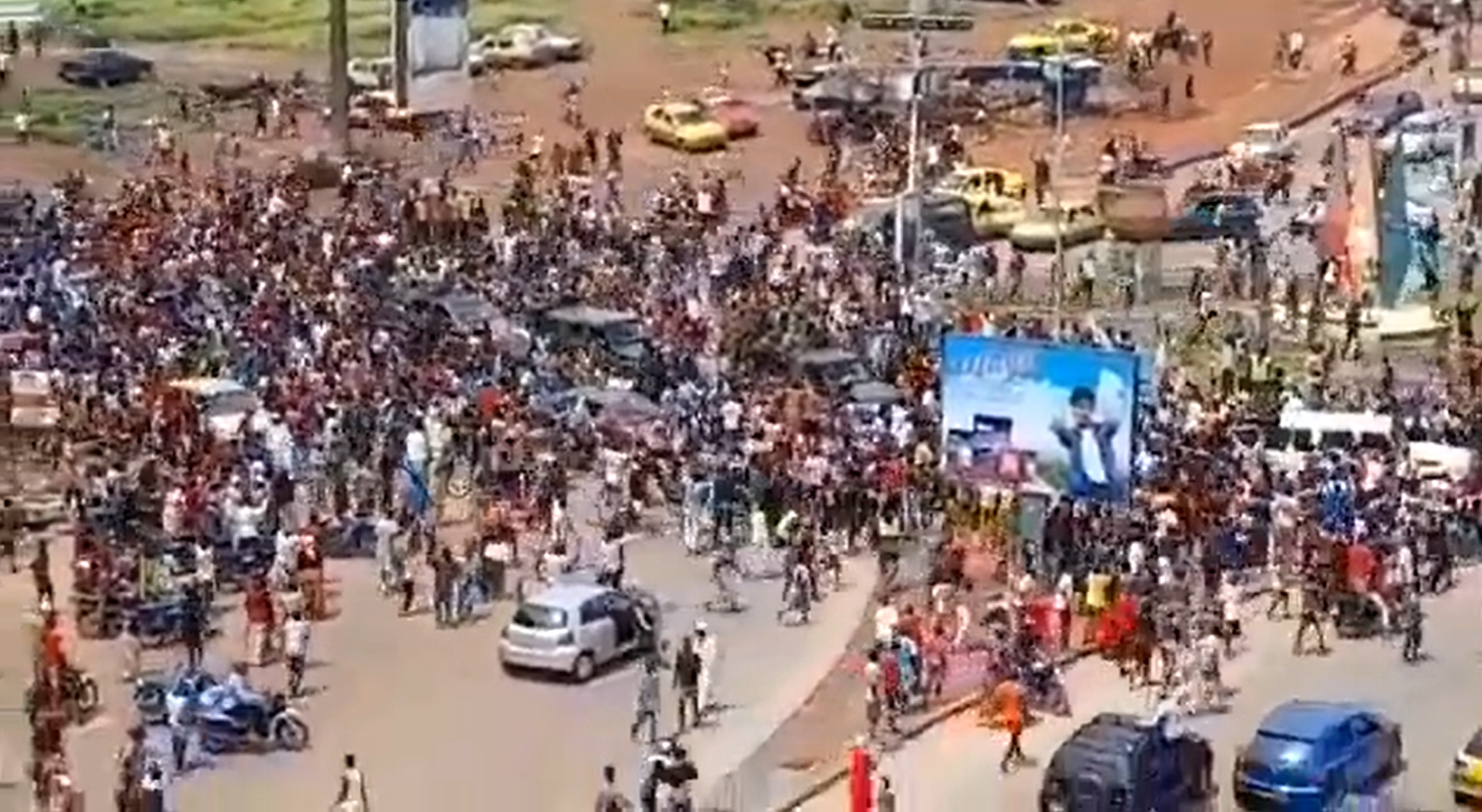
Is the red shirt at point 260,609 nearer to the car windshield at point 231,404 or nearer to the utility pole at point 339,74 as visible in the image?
the car windshield at point 231,404

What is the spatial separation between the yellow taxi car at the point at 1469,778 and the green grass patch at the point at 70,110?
31.0 m

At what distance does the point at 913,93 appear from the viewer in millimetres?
49344

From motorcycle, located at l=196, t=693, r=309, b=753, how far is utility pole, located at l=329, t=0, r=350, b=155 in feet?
80.7

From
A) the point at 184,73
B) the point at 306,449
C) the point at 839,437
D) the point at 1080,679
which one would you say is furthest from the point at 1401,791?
the point at 184,73

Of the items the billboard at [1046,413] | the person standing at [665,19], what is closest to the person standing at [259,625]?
the billboard at [1046,413]

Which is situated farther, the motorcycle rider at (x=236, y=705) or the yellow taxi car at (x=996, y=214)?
the yellow taxi car at (x=996, y=214)

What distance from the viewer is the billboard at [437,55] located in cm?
4384

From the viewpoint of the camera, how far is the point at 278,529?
99.7 ft

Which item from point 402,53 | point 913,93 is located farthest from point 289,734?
point 913,93

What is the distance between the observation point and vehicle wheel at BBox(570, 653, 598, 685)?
27391 mm

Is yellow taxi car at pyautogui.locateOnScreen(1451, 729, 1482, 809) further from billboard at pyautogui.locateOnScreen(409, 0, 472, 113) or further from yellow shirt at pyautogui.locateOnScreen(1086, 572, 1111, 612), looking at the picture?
billboard at pyautogui.locateOnScreen(409, 0, 472, 113)

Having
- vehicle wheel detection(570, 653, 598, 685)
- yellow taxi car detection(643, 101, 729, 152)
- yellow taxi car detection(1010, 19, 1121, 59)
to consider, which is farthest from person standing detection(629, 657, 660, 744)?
yellow taxi car detection(1010, 19, 1121, 59)

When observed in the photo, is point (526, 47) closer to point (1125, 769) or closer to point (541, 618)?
point (541, 618)

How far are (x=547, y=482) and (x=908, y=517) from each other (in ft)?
12.0
